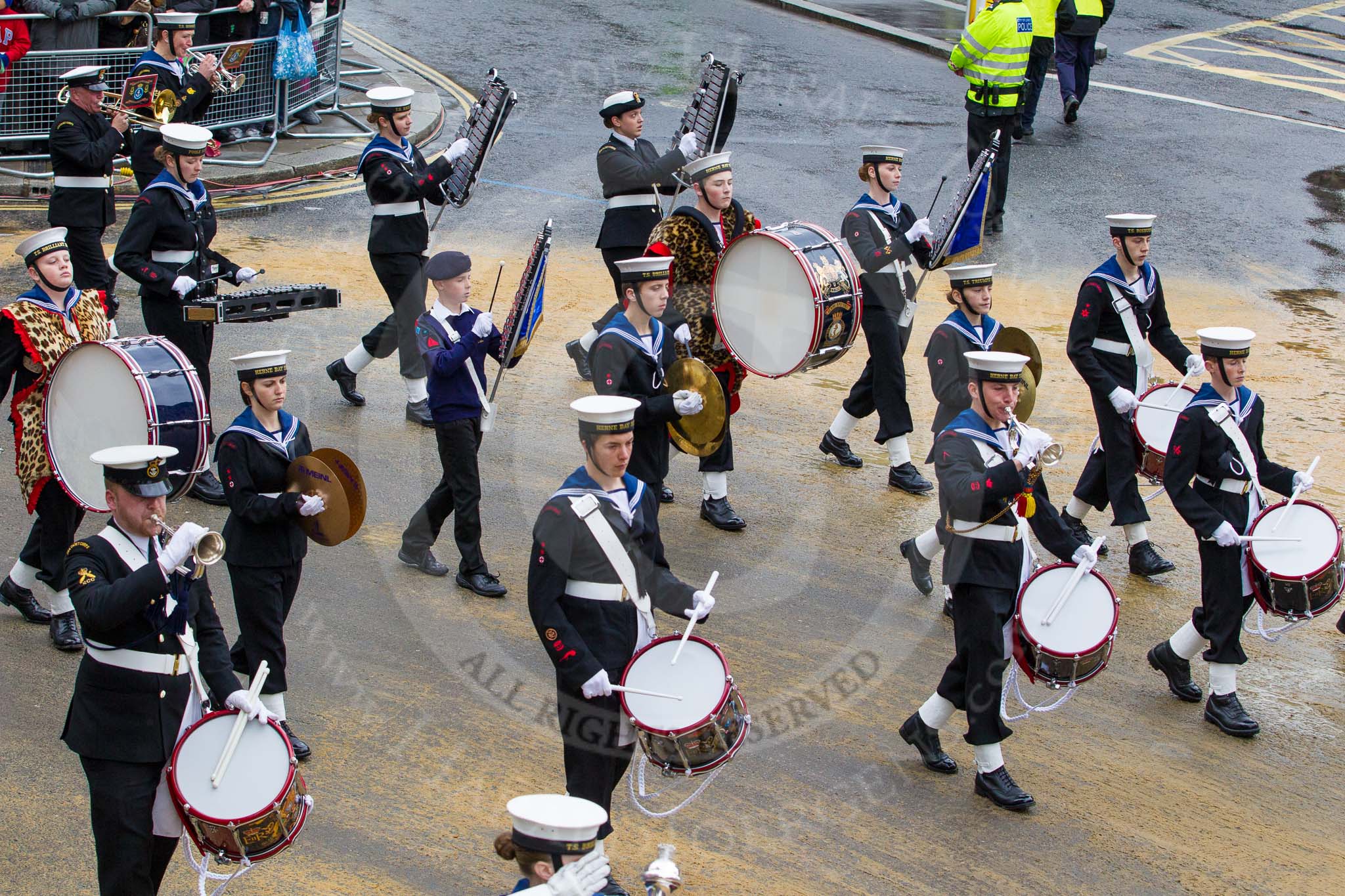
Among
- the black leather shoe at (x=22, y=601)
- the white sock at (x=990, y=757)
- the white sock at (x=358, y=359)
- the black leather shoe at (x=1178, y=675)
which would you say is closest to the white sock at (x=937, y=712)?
the white sock at (x=990, y=757)

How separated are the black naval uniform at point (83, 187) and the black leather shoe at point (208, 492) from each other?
2422 mm

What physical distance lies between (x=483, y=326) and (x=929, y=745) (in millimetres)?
2931

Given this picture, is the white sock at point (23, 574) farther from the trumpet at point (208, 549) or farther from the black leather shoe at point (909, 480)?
the black leather shoe at point (909, 480)

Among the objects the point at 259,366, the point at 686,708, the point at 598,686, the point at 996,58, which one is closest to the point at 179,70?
the point at 259,366

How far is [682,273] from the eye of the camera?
8.55 metres

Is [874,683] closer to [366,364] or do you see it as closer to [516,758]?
[516,758]

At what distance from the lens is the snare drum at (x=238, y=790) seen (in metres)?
4.65

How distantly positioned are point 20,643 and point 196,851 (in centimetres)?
197

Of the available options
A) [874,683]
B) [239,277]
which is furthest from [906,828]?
[239,277]

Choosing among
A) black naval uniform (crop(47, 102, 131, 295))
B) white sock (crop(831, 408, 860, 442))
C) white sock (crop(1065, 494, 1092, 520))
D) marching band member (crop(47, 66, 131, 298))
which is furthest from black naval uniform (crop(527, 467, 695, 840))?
black naval uniform (crop(47, 102, 131, 295))

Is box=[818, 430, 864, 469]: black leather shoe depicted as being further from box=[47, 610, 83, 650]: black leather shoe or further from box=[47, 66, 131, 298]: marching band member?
box=[47, 66, 131, 298]: marching band member

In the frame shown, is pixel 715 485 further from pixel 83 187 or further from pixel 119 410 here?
pixel 83 187

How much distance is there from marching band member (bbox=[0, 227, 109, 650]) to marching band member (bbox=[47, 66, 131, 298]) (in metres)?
2.77

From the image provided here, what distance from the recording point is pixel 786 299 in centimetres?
799
